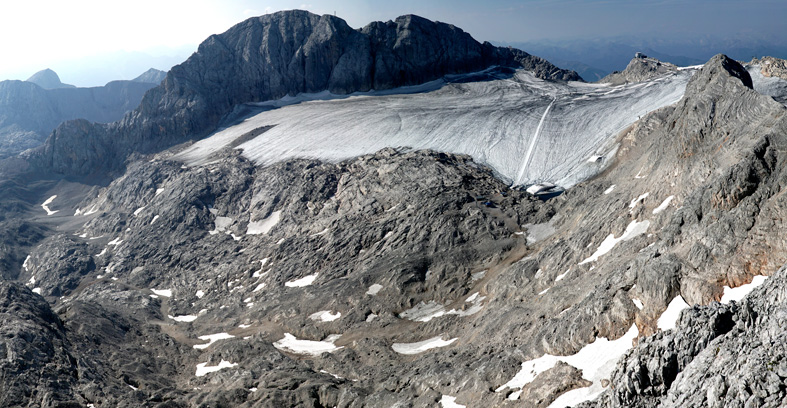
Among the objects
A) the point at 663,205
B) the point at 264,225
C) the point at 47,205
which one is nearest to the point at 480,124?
the point at 264,225

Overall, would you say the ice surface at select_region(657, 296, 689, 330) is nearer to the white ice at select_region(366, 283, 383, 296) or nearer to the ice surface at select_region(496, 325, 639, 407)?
the ice surface at select_region(496, 325, 639, 407)

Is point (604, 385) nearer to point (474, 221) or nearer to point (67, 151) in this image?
point (474, 221)

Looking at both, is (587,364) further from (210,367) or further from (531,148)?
(531,148)

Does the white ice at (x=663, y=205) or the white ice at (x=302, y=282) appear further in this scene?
the white ice at (x=302, y=282)

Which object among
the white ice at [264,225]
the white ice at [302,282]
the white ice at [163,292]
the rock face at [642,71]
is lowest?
the white ice at [163,292]

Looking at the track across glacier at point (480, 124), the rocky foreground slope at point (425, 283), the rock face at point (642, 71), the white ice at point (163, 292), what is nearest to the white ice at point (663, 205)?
the rocky foreground slope at point (425, 283)

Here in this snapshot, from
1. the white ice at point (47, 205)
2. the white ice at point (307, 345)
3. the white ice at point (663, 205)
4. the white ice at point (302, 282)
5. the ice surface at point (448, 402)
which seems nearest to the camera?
the ice surface at point (448, 402)

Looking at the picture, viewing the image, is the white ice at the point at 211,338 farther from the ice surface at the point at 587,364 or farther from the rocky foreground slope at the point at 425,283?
the ice surface at the point at 587,364

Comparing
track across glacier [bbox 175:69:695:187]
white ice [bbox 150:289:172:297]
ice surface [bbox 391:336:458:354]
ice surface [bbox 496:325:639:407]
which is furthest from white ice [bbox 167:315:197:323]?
ice surface [bbox 496:325:639:407]
